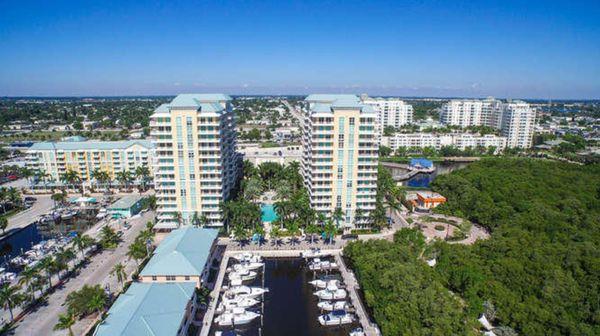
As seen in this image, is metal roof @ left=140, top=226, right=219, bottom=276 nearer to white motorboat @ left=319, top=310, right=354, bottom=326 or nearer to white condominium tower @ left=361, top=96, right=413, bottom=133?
white motorboat @ left=319, top=310, right=354, bottom=326

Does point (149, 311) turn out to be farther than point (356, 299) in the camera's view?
No

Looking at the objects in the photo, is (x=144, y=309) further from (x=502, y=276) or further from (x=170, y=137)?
(x=502, y=276)

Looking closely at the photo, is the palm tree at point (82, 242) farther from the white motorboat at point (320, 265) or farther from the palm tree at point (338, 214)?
the palm tree at point (338, 214)

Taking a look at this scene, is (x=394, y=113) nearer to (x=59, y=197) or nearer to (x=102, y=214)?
(x=102, y=214)

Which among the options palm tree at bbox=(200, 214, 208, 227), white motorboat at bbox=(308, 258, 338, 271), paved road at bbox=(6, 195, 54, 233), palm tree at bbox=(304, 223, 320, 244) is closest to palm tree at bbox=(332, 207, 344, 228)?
palm tree at bbox=(304, 223, 320, 244)

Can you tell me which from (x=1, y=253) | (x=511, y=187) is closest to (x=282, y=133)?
(x=511, y=187)

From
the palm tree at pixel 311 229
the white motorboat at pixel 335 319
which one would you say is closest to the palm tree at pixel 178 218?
the palm tree at pixel 311 229

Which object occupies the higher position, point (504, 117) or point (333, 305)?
point (504, 117)

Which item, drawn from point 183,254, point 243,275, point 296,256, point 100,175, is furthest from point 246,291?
point 100,175
